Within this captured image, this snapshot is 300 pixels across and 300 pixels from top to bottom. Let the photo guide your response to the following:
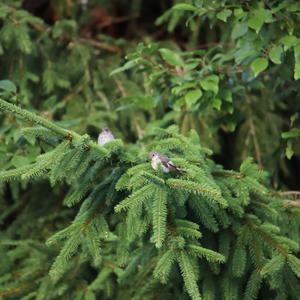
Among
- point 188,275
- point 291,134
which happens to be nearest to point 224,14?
point 291,134

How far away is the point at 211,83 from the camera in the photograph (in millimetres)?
2088

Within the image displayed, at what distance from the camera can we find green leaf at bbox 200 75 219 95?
2057mm

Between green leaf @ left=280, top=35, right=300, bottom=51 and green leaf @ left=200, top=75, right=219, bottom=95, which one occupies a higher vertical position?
green leaf @ left=280, top=35, right=300, bottom=51

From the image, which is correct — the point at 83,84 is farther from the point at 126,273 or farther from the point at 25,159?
the point at 126,273

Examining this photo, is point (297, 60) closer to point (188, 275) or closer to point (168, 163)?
point (168, 163)

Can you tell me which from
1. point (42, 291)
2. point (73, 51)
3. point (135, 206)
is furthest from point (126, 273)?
point (73, 51)

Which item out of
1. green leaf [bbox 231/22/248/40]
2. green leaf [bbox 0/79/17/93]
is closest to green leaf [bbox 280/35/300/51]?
green leaf [bbox 231/22/248/40]

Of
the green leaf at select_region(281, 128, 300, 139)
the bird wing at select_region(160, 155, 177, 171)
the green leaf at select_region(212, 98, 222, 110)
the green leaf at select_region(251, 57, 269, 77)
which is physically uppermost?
the green leaf at select_region(251, 57, 269, 77)

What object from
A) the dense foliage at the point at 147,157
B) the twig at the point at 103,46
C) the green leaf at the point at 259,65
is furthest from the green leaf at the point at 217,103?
the twig at the point at 103,46

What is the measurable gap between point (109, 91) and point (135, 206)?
166 centimetres

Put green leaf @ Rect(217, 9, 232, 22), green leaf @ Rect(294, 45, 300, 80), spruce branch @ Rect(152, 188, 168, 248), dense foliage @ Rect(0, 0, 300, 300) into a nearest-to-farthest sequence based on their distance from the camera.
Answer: spruce branch @ Rect(152, 188, 168, 248) < dense foliage @ Rect(0, 0, 300, 300) < green leaf @ Rect(294, 45, 300, 80) < green leaf @ Rect(217, 9, 232, 22)

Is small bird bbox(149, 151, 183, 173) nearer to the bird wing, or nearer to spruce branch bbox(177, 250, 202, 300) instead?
the bird wing

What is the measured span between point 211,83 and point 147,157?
1.91 ft

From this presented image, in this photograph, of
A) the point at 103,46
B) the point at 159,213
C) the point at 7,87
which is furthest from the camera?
the point at 103,46
